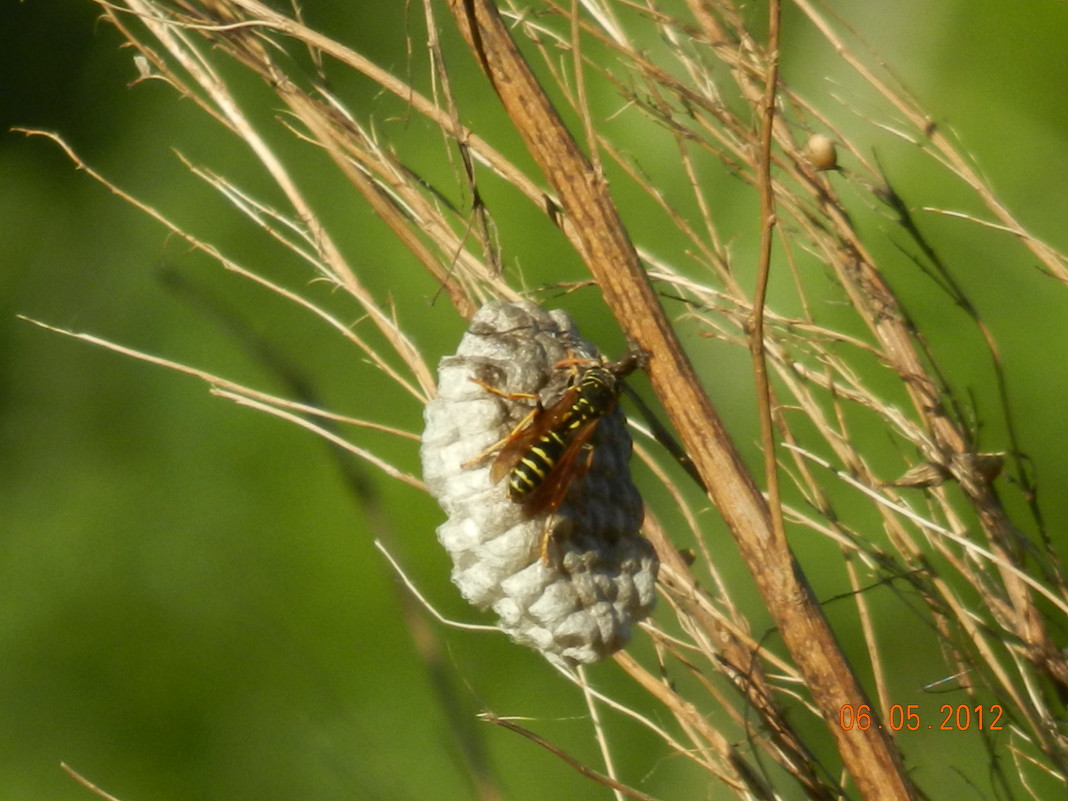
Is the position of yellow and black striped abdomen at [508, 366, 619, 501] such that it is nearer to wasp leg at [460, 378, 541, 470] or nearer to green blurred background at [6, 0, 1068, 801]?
wasp leg at [460, 378, 541, 470]

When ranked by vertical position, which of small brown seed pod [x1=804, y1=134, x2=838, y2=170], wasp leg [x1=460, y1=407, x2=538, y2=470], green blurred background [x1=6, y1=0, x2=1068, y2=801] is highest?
small brown seed pod [x1=804, y1=134, x2=838, y2=170]

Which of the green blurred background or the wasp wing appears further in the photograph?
the green blurred background

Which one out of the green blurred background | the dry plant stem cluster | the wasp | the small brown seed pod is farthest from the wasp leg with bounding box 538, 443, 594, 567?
the green blurred background

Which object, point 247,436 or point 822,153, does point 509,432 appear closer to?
point 822,153

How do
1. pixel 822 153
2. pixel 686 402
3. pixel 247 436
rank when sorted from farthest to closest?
pixel 247 436, pixel 822 153, pixel 686 402

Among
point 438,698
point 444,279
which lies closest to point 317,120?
point 444,279

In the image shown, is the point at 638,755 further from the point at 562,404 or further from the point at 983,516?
the point at 562,404

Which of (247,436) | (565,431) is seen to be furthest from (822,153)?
(247,436)

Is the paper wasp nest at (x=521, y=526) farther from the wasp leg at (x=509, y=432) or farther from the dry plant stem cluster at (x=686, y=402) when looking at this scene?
the dry plant stem cluster at (x=686, y=402)
